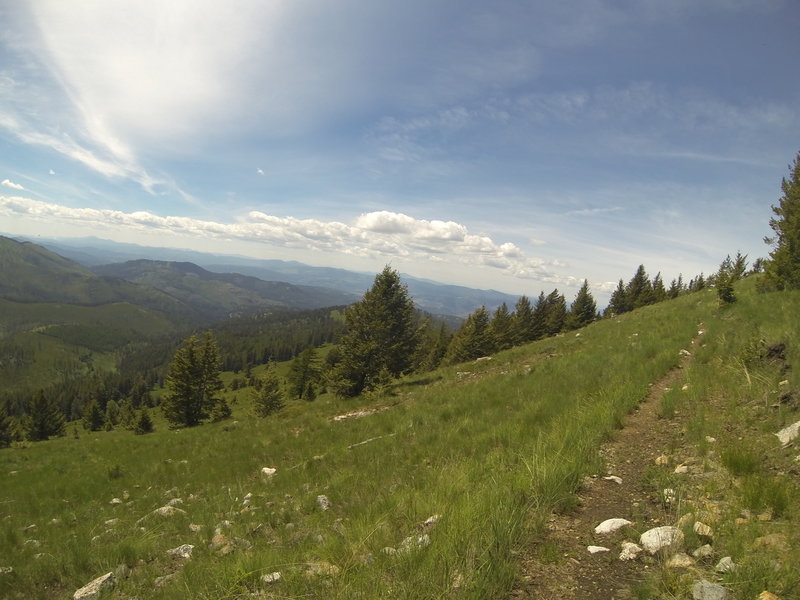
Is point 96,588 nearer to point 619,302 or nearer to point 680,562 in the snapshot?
point 680,562

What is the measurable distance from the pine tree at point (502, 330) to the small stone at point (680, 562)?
169 ft

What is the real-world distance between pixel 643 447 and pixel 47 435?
87774 mm

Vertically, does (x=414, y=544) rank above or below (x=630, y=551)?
below

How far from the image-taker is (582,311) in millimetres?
63875

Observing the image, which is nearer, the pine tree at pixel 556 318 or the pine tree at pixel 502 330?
the pine tree at pixel 502 330

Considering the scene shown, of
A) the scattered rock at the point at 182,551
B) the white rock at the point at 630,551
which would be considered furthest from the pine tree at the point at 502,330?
the white rock at the point at 630,551

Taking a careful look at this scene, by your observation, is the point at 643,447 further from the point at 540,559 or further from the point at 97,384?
the point at 97,384

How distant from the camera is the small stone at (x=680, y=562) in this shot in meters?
3.28

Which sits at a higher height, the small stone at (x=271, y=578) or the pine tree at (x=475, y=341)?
the small stone at (x=271, y=578)

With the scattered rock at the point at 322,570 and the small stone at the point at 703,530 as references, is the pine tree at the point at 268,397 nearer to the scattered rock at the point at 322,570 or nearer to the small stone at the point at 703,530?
the scattered rock at the point at 322,570

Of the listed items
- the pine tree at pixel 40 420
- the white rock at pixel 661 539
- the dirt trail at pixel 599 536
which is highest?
the white rock at pixel 661 539

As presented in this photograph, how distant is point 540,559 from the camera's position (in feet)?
12.2

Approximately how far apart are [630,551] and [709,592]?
2.86 ft

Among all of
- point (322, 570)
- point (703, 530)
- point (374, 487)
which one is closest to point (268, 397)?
point (374, 487)
